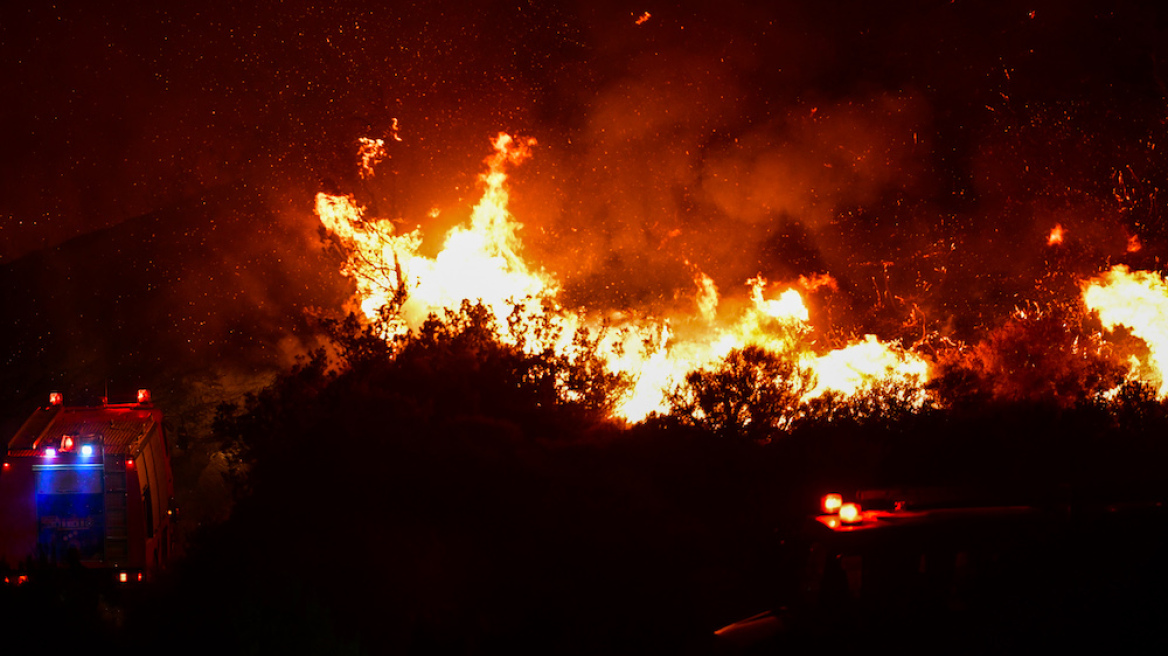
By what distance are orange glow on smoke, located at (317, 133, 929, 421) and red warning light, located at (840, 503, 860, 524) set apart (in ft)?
25.3

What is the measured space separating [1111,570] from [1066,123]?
18.6 metres

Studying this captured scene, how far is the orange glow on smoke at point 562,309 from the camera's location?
1494 centimetres

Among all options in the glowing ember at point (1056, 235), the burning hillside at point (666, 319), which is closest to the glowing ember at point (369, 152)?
the burning hillside at point (666, 319)

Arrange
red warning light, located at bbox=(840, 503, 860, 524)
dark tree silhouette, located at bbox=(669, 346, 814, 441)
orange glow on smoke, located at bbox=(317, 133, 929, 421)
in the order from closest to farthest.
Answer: red warning light, located at bbox=(840, 503, 860, 524)
dark tree silhouette, located at bbox=(669, 346, 814, 441)
orange glow on smoke, located at bbox=(317, 133, 929, 421)

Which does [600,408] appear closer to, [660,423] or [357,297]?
[660,423]

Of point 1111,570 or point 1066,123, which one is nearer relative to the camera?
point 1111,570

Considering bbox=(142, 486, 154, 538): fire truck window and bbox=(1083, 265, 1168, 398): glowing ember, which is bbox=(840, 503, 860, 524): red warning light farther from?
bbox=(1083, 265, 1168, 398): glowing ember

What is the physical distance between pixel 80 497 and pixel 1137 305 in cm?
2102

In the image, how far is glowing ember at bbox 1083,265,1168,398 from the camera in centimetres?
1761

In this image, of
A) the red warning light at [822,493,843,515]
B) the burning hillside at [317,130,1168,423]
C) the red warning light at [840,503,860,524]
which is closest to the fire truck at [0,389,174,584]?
the burning hillside at [317,130,1168,423]

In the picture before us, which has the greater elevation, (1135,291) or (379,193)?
(379,193)

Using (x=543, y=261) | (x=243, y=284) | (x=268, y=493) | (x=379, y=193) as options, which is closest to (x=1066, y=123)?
(x=543, y=261)

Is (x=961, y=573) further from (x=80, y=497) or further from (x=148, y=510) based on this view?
(x=80, y=497)

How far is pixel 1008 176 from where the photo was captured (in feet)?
71.4
